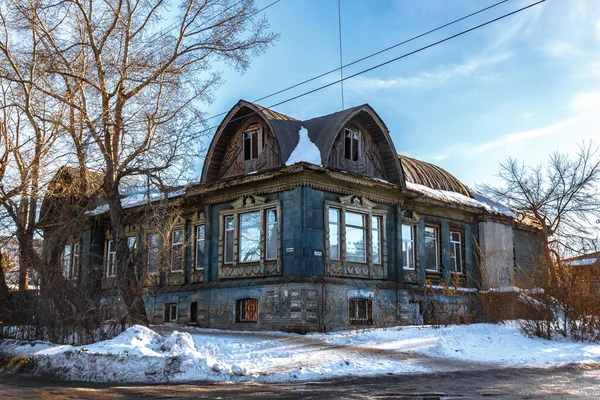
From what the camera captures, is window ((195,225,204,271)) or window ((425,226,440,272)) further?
window ((425,226,440,272))

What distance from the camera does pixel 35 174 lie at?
2319 cm

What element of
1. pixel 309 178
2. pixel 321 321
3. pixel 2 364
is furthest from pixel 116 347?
pixel 309 178

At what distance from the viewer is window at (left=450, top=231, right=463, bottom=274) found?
27469 millimetres

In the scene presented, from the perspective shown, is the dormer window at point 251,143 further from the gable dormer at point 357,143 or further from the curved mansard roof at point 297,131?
the gable dormer at point 357,143

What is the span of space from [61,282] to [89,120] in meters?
5.95

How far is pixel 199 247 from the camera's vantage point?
2545 cm

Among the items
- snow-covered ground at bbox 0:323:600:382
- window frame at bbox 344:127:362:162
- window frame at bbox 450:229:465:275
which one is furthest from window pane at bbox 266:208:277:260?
window frame at bbox 450:229:465:275

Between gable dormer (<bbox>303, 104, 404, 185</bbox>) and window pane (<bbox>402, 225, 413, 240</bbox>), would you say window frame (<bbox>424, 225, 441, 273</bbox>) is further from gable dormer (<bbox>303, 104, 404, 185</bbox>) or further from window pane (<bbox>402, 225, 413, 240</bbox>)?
gable dormer (<bbox>303, 104, 404, 185</bbox>)

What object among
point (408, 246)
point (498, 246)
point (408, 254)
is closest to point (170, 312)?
point (408, 254)

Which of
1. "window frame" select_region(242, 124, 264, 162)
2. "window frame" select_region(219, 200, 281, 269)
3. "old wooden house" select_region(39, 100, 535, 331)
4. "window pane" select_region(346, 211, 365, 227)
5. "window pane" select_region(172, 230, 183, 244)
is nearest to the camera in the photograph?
"old wooden house" select_region(39, 100, 535, 331)

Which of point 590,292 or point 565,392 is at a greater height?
point 590,292

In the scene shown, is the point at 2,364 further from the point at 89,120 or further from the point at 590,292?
the point at 590,292

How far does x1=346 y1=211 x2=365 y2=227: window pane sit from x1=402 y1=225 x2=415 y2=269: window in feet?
9.96

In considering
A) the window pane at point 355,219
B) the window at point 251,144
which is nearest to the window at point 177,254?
the window at point 251,144
